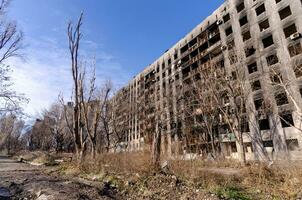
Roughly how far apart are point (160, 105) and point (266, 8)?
27508 mm

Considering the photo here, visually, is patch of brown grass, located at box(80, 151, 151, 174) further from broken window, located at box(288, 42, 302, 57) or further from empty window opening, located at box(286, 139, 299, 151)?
broken window, located at box(288, 42, 302, 57)

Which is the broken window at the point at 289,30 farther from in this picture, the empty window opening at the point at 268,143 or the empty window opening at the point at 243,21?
the empty window opening at the point at 268,143

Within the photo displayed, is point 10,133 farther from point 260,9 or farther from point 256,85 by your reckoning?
point 260,9

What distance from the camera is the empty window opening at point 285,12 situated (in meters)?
29.8

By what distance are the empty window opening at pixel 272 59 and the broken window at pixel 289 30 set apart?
297 cm

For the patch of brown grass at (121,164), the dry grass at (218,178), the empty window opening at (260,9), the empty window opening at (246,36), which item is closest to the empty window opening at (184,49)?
the empty window opening at (246,36)

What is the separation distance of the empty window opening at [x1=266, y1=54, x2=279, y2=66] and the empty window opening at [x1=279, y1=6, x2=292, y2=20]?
17.4ft

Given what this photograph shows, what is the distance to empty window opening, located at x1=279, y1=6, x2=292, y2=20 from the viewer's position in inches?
1172

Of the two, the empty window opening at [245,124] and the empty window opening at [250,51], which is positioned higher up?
the empty window opening at [250,51]

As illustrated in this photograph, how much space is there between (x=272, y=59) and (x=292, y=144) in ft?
35.3

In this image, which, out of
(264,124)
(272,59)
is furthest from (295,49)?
(264,124)

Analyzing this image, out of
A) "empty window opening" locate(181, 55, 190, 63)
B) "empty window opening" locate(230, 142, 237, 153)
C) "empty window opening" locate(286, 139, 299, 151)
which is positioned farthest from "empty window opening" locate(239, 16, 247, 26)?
"empty window opening" locate(286, 139, 299, 151)

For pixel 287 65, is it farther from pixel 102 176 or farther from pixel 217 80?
pixel 102 176

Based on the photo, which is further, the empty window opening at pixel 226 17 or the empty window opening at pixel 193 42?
the empty window opening at pixel 193 42
